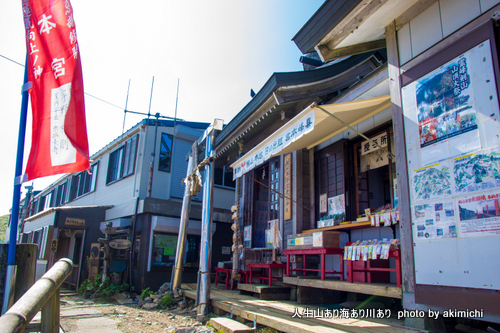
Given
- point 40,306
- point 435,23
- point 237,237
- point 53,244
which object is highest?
point 435,23

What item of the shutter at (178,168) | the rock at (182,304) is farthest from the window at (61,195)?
the rock at (182,304)

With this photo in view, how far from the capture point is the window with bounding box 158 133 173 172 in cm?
1505

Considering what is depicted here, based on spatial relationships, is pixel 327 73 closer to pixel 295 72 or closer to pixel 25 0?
pixel 295 72

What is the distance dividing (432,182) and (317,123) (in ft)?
7.02

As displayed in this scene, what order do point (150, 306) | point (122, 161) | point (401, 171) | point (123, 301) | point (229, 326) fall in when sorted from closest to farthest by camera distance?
point (401, 171), point (229, 326), point (150, 306), point (123, 301), point (122, 161)

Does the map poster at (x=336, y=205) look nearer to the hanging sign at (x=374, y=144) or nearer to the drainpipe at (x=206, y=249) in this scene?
Result: the hanging sign at (x=374, y=144)

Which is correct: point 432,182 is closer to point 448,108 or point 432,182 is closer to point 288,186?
point 448,108

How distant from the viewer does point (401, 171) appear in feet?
16.1

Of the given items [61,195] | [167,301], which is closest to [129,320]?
[167,301]

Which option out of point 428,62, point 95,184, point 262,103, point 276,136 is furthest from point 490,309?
point 95,184

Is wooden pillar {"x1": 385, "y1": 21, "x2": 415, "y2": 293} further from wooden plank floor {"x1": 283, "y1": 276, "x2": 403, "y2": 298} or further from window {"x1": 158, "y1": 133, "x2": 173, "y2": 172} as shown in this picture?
window {"x1": 158, "y1": 133, "x2": 173, "y2": 172}

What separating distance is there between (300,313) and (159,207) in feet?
30.0

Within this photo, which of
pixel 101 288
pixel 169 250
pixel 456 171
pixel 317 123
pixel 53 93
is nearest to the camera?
pixel 456 171

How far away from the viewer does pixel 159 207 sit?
13.7 meters
